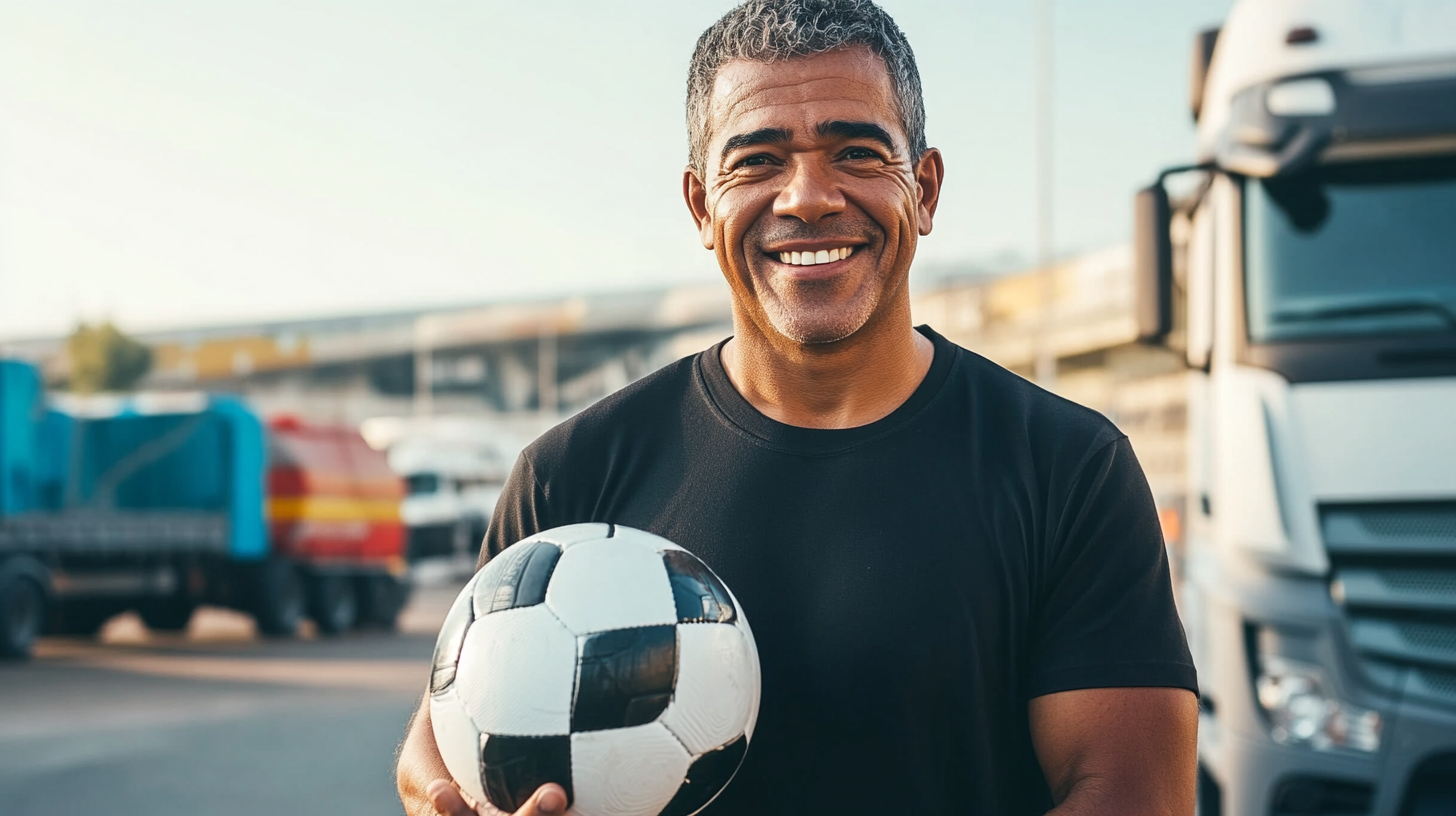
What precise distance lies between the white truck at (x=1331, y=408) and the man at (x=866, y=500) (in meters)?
2.94

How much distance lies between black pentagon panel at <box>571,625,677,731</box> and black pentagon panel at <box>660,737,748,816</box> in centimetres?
10

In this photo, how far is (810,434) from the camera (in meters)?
2.50

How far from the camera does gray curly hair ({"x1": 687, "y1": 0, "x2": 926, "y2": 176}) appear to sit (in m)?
2.49

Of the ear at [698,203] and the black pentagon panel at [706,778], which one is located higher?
the ear at [698,203]

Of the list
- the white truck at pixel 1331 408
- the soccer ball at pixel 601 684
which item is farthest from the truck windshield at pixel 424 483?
the soccer ball at pixel 601 684

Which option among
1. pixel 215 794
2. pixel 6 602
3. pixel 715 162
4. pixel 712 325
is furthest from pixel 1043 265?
pixel 712 325

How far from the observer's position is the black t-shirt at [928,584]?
2287mm

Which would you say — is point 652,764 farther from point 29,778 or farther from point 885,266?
point 29,778

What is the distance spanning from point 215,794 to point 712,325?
62.2 meters

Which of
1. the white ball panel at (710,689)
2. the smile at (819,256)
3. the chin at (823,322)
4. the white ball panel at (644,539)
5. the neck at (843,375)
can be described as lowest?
the white ball panel at (710,689)

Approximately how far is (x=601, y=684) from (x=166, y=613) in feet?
55.9

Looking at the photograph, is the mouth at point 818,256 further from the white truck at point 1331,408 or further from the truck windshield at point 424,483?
the truck windshield at point 424,483

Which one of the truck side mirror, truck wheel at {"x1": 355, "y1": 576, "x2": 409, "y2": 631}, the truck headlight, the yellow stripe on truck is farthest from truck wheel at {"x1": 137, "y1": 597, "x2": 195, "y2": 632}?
the truck headlight

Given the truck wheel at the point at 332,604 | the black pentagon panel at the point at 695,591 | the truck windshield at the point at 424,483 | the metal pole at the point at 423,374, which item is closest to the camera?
the black pentagon panel at the point at 695,591
